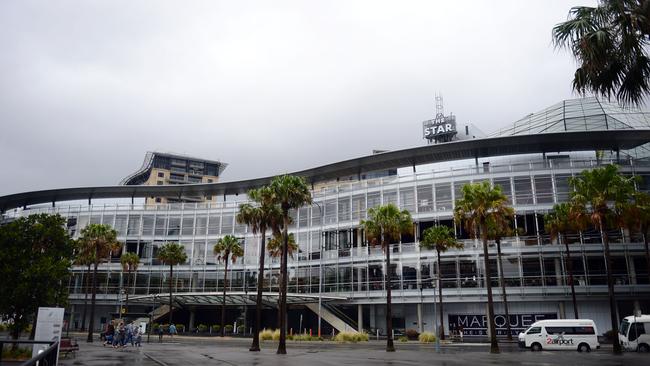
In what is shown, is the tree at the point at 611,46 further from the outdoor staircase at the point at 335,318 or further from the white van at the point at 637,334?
the outdoor staircase at the point at 335,318

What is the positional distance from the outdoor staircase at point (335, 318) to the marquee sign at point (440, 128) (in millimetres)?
34805

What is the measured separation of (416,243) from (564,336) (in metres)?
20.2

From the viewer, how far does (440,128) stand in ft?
256

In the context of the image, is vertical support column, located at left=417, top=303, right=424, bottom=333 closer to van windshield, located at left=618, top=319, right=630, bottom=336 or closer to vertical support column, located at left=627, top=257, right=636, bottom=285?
van windshield, located at left=618, top=319, right=630, bottom=336

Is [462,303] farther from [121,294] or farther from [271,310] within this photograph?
[121,294]

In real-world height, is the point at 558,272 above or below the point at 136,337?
above

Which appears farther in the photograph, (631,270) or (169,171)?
(169,171)

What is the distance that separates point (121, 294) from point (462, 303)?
153 feet

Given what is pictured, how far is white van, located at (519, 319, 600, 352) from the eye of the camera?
1361 inches

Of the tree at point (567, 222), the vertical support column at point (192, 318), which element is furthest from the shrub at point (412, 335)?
the vertical support column at point (192, 318)

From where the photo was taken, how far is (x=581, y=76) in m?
13.7

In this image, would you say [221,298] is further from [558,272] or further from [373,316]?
[558,272]

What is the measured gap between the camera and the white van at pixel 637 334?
32875mm

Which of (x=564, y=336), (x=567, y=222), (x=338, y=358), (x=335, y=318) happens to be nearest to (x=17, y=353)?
(x=338, y=358)
